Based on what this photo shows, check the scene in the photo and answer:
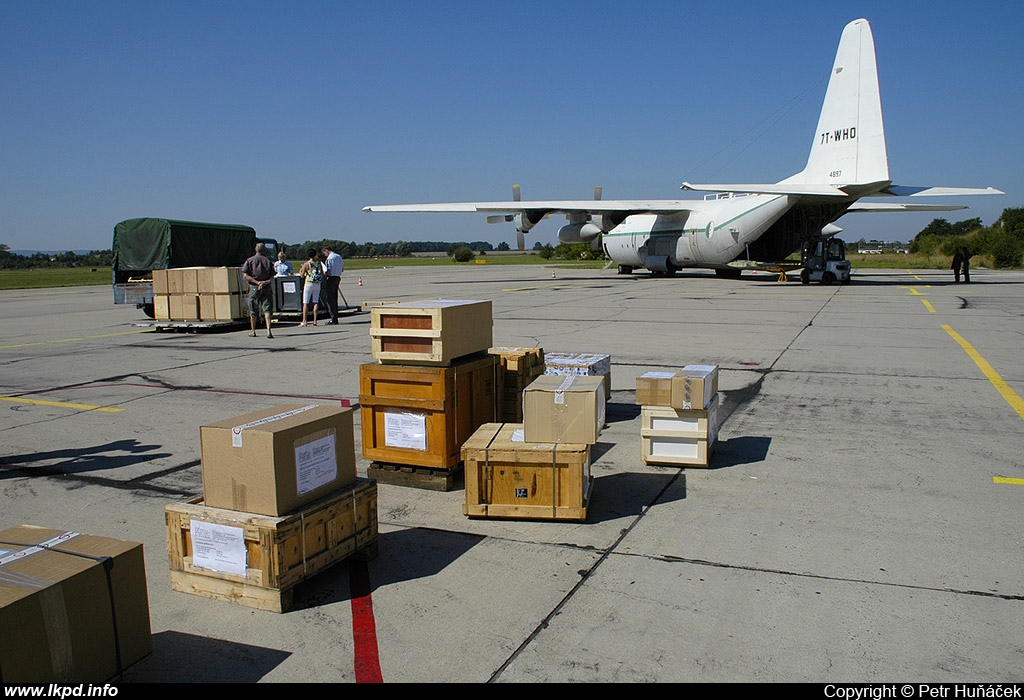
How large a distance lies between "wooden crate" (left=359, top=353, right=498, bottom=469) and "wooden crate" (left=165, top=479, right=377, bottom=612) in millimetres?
1517

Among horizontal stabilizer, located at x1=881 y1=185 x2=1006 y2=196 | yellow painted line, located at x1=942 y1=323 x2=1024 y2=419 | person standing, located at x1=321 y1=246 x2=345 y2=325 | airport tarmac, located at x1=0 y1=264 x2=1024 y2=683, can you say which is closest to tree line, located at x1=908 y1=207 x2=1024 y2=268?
horizontal stabilizer, located at x1=881 y1=185 x2=1006 y2=196

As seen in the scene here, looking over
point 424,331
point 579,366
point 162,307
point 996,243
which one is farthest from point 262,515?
point 996,243

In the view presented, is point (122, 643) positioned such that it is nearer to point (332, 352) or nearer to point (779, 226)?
point (332, 352)

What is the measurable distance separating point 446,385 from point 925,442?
189 inches

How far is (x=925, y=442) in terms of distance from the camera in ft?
23.7

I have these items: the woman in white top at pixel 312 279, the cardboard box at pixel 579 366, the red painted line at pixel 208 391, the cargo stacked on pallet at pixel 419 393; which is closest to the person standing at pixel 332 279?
the woman in white top at pixel 312 279

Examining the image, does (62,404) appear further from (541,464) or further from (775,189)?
(775,189)

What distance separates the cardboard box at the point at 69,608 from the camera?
2814 mm

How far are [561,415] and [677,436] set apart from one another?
1.56 m

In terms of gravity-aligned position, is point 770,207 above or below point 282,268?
above

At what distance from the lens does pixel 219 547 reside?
4.13 m

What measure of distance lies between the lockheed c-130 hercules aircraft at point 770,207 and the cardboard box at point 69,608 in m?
24.4

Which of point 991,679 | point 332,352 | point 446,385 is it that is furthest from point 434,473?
point 332,352

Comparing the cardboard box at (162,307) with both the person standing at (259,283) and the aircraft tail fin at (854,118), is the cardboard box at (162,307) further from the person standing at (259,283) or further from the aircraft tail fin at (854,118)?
the aircraft tail fin at (854,118)
